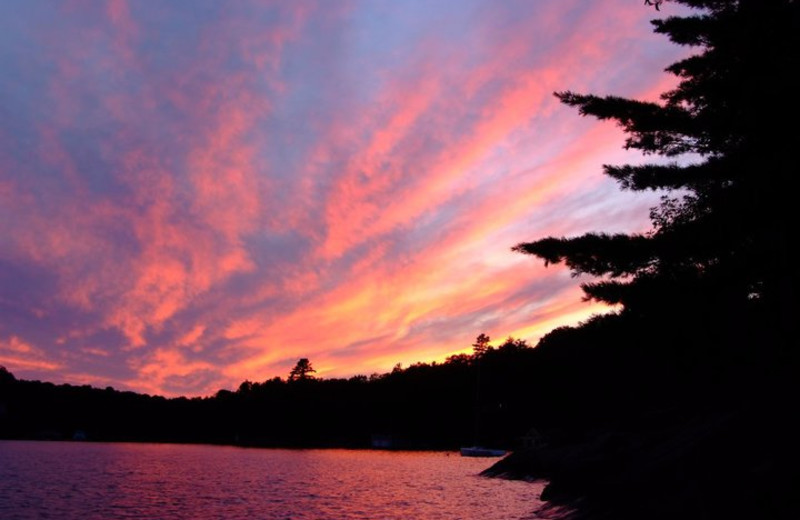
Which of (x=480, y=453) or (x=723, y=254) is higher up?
(x=723, y=254)

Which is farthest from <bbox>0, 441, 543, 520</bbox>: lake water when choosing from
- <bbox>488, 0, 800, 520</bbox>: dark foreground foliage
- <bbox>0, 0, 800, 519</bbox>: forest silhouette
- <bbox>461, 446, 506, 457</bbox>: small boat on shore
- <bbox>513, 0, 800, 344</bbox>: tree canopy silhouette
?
<bbox>461, 446, 506, 457</bbox>: small boat on shore

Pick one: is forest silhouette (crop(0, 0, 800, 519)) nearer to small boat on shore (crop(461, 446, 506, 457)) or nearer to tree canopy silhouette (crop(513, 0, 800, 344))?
tree canopy silhouette (crop(513, 0, 800, 344))

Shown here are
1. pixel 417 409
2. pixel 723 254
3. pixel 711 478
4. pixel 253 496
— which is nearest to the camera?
pixel 723 254

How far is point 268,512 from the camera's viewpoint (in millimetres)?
30047

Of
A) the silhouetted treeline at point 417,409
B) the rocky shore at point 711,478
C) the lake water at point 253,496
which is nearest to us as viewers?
the rocky shore at point 711,478

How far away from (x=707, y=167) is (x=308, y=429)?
7247 inches

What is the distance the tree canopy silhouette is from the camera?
39.1 feet

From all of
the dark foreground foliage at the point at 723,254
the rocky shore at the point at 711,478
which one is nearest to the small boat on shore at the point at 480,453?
the rocky shore at the point at 711,478

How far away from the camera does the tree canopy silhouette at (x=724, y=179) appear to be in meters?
11.9

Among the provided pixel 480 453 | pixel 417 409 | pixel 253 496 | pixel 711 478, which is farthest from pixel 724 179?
pixel 417 409

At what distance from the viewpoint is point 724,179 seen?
13.3 meters

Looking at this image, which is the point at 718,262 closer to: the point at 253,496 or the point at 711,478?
the point at 711,478

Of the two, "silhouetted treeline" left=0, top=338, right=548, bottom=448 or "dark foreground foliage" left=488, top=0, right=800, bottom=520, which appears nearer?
"dark foreground foliage" left=488, top=0, right=800, bottom=520

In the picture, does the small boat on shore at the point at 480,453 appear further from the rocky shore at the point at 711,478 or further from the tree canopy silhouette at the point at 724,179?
the tree canopy silhouette at the point at 724,179
